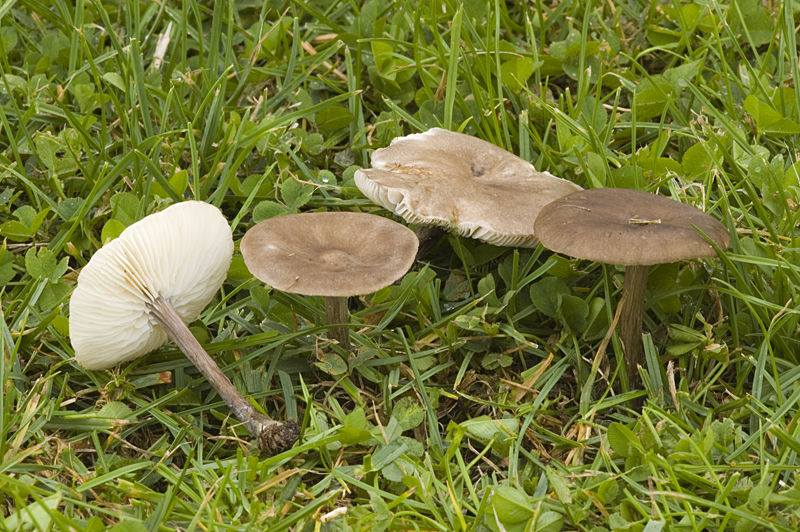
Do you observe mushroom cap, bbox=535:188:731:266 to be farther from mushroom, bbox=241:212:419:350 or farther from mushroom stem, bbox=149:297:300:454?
mushroom stem, bbox=149:297:300:454

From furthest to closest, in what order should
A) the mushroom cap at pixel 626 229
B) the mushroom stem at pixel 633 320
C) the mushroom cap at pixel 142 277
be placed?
the mushroom stem at pixel 633 320, the mushroom cap at pixel 142 277, the mushroom cap at pixel 626 229

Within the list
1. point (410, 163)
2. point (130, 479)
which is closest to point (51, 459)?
point (130, 479)

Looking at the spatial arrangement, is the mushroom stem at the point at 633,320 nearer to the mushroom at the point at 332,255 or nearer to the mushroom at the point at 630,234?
the mushroom at the point at 630,234

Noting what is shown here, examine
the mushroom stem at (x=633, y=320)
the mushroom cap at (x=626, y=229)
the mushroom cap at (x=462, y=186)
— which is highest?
the mushroom cap at (x=626, y=229)

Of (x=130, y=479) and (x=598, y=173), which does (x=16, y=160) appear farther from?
(x=598, y=173)

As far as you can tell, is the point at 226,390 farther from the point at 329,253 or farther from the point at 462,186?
the point at 462,186

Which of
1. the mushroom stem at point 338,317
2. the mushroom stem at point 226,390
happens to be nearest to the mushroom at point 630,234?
the mushroom stem at point 338,317

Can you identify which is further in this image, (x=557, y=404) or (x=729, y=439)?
(x=557, y=404)
